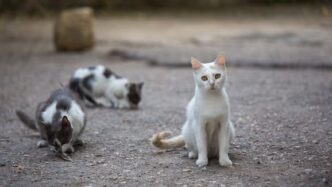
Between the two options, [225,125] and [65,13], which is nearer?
[225,125]

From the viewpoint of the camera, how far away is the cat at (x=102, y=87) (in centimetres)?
841

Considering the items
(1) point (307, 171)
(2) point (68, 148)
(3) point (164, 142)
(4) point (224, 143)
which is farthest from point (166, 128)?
(1) point (307, 171)

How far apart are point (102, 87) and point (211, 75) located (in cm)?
374

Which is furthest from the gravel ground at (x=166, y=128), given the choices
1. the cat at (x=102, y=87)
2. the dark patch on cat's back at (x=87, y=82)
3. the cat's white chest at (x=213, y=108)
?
the dark patch on cat's back at (x=87, y=82)

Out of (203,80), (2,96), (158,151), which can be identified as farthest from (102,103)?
(203,80)

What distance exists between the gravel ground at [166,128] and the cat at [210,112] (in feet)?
0.53

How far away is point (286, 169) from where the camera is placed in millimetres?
5141

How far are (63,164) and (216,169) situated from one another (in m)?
1.43

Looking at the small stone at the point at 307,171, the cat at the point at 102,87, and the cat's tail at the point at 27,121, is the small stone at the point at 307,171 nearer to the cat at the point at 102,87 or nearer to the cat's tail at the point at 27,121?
the cat's tail at the point at 27,121

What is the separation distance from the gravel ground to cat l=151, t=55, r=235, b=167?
16 centimetres

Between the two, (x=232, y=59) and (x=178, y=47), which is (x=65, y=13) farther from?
(x=232, y=59)

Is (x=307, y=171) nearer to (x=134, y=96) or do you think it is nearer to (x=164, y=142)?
(x=164, y=142)

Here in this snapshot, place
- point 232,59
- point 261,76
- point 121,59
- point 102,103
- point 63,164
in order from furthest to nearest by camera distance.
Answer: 1. point 121,59
2. point 232,59
3. point 261,76
4. point 102,103
5. point 63,164

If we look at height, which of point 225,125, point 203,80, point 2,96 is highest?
point 203,80
